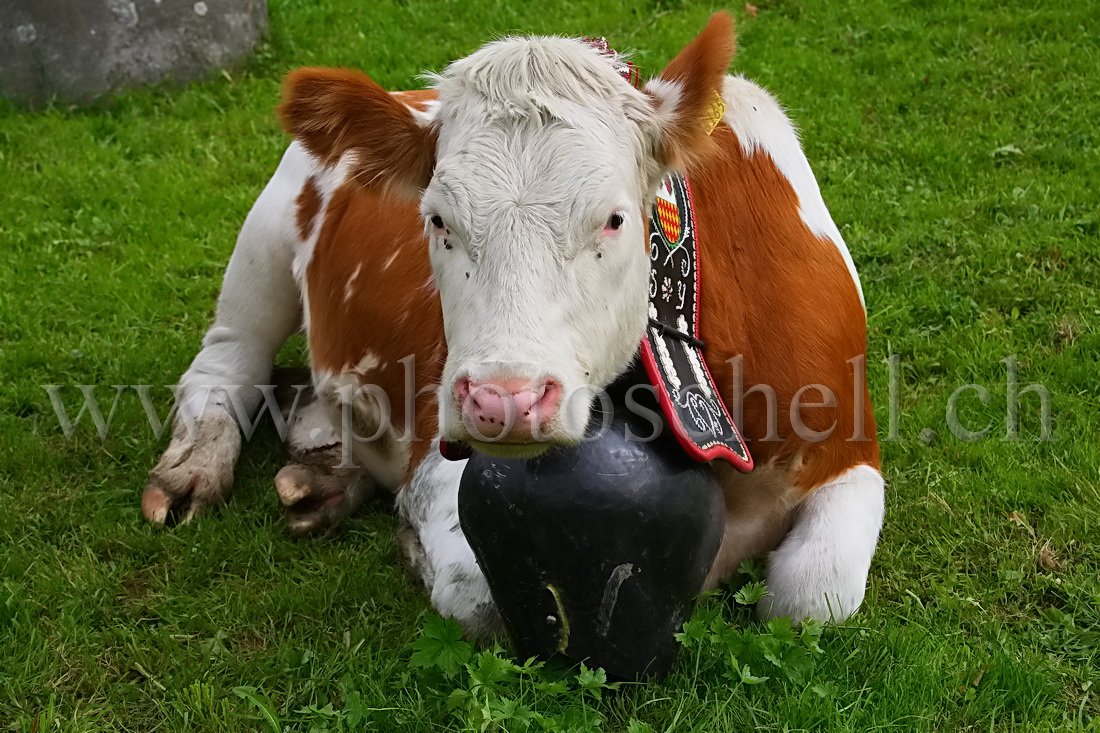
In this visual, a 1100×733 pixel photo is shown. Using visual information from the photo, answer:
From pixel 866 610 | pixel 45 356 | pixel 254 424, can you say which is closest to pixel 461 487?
pixel 866 610

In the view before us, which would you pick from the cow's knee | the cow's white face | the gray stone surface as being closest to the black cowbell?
the cow's white face

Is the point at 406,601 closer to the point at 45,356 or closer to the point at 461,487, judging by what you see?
the point at 461,487

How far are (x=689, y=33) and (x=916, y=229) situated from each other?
276cm

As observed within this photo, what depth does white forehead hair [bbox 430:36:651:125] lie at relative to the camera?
2.74m

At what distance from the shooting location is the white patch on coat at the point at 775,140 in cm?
344

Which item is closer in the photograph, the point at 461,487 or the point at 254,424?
the point at 461,487

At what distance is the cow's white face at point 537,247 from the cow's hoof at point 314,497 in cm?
153

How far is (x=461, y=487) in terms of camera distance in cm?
291

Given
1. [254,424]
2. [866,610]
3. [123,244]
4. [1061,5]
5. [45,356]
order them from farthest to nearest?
[1061,5] < [123,244] < [45,356] < [254,424] < [866,610]

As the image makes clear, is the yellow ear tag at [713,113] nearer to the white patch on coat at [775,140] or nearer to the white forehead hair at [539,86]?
the white forehead hair at [539,86]

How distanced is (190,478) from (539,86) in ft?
7.45

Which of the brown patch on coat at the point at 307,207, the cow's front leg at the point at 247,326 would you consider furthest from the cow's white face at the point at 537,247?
the cow's front leg at the point at 247,326

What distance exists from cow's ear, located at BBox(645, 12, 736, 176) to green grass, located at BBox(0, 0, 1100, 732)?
1289 mm

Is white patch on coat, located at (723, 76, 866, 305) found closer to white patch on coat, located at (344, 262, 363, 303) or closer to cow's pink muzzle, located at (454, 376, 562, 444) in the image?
cow's pink muzzle, located at (454, 376, 562, 444)
